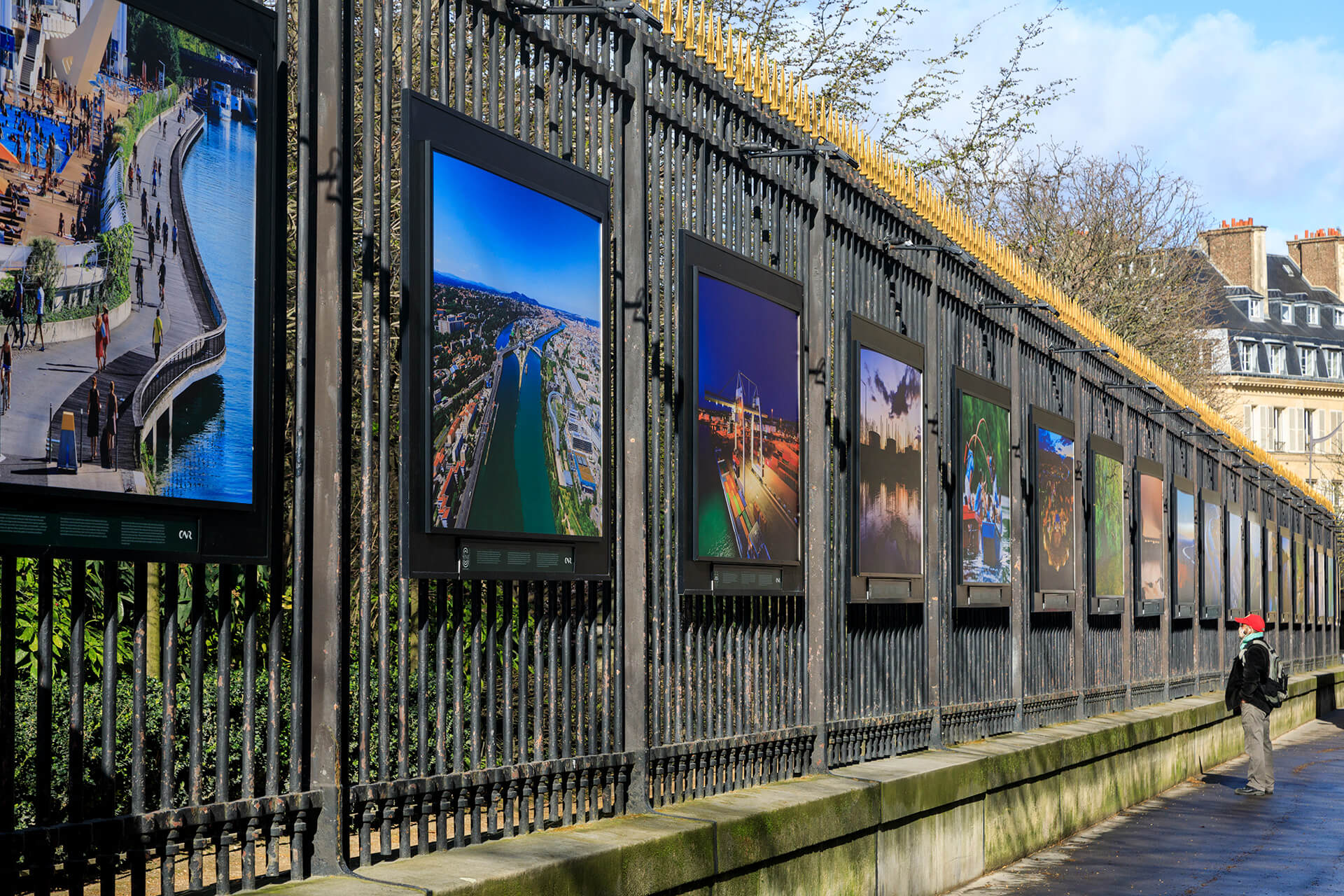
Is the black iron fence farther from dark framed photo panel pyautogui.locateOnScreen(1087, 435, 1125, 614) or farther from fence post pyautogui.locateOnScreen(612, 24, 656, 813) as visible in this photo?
dark framed photo panel pyautogui.locateOnScreen(1087, 435, 1125, 614)

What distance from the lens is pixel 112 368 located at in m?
3.86

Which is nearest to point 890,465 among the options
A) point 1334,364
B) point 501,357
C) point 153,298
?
point 501,357

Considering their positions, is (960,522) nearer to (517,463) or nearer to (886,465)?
(886,465)

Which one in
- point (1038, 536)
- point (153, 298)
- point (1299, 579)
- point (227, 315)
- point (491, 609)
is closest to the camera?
point (153, 298)

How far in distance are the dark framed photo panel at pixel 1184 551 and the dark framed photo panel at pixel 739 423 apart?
1279 cm

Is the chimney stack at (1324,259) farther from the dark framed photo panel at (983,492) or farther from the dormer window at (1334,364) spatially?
the dark framed photo panel at (983,492)

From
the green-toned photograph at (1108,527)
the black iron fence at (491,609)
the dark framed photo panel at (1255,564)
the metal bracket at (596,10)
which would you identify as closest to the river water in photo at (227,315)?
the black iron fence at (491,609)

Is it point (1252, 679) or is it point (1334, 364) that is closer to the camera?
point (1252, 679)

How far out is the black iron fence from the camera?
419 cm

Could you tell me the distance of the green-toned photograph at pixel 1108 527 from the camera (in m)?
15.4

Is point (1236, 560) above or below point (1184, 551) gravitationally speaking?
below

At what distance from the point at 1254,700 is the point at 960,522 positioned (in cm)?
734

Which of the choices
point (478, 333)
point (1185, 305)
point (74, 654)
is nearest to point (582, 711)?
point (478, 333)

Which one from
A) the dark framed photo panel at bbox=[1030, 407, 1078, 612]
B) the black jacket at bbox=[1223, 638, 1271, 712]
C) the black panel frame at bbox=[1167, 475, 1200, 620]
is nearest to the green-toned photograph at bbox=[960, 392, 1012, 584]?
the dark framed photo panel at bbox=[1030, 407, 1078, 612]
